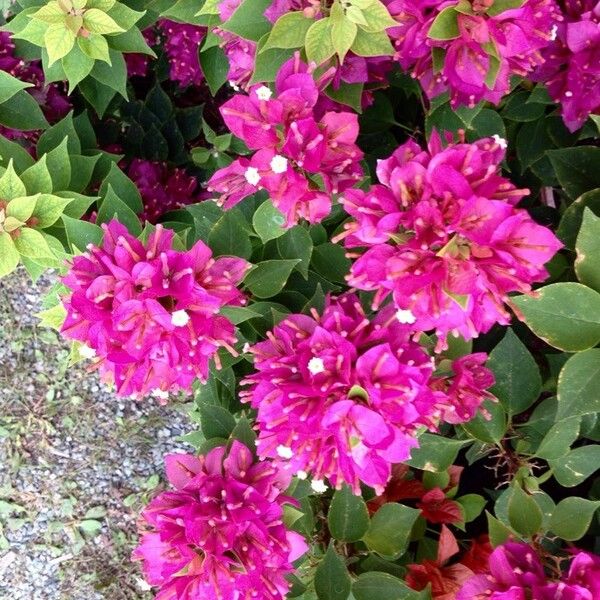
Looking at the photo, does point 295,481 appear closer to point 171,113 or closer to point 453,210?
point 453,210

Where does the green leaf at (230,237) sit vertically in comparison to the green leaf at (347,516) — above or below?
above

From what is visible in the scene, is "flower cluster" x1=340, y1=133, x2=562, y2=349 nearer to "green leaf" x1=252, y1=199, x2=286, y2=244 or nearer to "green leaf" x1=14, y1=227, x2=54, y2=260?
"green leaf" x1=252, y1=199, x2=286, y2=244

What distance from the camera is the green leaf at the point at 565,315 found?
775 millimetres

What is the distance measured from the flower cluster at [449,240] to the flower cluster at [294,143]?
74mm

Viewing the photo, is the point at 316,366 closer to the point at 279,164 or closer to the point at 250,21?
the point at 279,164

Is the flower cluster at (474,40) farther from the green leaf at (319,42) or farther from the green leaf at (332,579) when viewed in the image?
the green leaf at (332,579)

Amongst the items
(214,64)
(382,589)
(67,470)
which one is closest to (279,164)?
(214,64)

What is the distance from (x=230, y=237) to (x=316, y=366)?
0.87ft

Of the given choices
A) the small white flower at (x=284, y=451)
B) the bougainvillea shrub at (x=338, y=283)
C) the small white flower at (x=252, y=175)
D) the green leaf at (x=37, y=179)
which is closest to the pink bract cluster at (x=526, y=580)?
the bougainvillea shrub at (x=338, y=283)

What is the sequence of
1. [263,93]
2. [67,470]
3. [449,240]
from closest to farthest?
[449,240] < [263,93] < [67,470]

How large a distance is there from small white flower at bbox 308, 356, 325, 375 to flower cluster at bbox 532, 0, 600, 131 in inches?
20.9

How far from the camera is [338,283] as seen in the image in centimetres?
104

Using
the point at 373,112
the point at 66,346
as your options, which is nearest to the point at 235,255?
the point at 373,112

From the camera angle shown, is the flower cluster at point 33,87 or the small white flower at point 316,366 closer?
the small white flower at point 316,366
